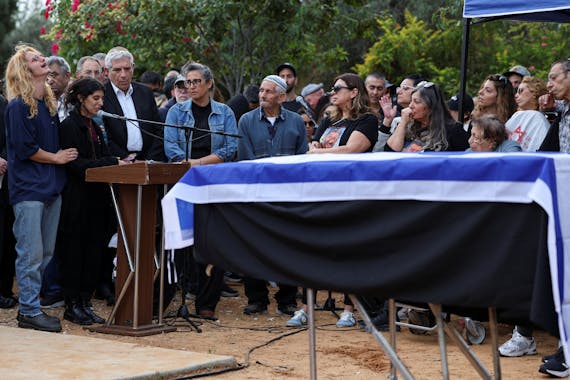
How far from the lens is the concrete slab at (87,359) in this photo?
19.9 feet

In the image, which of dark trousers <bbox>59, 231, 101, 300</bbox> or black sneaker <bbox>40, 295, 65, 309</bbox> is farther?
black sneaker <bbox>40, 295, 65, 309</bbox>

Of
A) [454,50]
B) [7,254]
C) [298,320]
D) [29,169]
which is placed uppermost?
[454,50]

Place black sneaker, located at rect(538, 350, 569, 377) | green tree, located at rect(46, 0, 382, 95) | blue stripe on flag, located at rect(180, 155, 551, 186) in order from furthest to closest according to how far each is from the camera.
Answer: green tree, located at rect(46, 0, 382, 95) → black sneaker, located at rect(538, 350, 569, 377) → blue stripe on flag, located at rect(180, 155, 551, 186)

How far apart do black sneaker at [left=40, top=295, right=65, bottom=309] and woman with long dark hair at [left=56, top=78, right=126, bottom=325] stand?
585 millimetres

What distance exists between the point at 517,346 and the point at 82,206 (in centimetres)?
369

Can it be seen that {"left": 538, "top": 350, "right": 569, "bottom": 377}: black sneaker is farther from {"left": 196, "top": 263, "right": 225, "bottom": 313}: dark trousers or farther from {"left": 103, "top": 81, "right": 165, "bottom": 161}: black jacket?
{"left": 103, "top": 81, "right": 165, "bottom": 161}: black jacket

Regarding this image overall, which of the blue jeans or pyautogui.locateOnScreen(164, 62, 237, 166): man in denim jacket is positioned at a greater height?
pyautogui.locateOnScreen(164, 62, 237, 166): man in denim jacket

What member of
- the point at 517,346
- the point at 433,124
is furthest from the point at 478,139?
the point at 517,346

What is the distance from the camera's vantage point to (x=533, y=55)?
66.2 ft

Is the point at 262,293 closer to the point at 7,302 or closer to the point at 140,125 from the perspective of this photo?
the point at 140,125

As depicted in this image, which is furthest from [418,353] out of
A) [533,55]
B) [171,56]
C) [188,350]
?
[533,55]

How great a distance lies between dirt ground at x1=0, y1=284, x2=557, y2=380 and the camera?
6590mm

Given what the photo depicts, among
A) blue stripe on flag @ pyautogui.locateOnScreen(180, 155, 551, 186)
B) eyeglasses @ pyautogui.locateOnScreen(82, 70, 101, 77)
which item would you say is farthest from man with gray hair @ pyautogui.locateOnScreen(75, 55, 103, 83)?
blue stripe on flag @ pyautogui.locateOnScreen(180, 155, 551, 186)

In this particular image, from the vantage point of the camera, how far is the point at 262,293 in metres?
9.03
